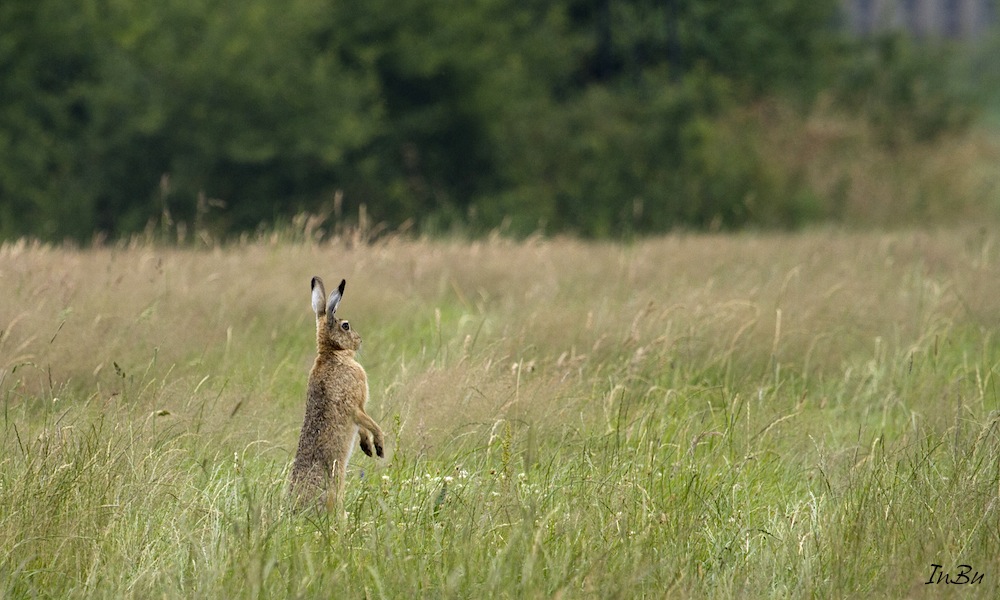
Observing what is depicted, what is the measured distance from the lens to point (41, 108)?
65.7ft

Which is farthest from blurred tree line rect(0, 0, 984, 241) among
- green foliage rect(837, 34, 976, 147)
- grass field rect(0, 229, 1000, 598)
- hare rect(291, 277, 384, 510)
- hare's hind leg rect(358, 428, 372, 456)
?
hare's hind leg rect(358, 428, 372, 456)

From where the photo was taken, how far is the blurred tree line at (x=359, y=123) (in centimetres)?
1980

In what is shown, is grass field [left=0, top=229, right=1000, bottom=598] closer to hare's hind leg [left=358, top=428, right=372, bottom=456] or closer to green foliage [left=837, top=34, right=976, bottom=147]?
hare's hind leg [left=358, top=428, right=372, bottom=456]

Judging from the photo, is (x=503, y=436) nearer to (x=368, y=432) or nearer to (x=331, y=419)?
(x=368, y=432)

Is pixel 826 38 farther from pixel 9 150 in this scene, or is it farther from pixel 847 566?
pixel 847 566

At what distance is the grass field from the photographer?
4012 millimetres

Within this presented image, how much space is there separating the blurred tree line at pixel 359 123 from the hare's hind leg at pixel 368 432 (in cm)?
1389

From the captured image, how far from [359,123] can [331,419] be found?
1664 centimetres

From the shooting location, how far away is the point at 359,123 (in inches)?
818
